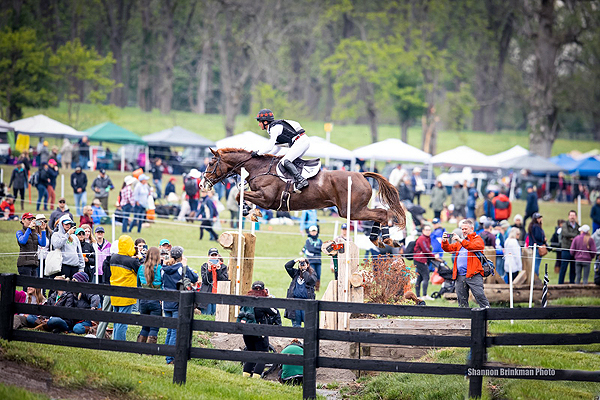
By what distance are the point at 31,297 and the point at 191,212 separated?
10396mm

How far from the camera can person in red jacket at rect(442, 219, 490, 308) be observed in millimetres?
10312

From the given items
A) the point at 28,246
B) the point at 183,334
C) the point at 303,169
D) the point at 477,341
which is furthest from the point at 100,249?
the point at 477,341

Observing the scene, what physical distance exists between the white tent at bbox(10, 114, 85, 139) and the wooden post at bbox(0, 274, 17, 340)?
69.7 feet

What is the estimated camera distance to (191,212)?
21.2 m

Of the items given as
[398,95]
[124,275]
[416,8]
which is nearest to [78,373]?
[124,275]

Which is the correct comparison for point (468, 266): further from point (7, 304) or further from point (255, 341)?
point (7, 304)

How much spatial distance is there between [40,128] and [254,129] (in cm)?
1641

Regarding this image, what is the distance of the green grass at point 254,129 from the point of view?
4478cm

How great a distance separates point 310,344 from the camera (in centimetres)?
748

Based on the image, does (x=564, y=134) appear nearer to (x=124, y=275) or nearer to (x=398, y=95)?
(x=398, y=95)

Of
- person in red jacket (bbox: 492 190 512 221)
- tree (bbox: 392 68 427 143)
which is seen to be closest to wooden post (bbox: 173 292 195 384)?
person in red jacket (bbox: 492 190 512 221)

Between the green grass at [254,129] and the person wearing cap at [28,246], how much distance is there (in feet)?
102

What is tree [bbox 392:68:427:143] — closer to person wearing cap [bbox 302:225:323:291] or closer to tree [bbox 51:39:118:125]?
tree [bbox 51:39:118:125]

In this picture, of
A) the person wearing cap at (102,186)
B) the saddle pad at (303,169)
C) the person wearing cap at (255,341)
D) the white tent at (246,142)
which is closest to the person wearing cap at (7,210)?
the person wearing cap at (102,186)
